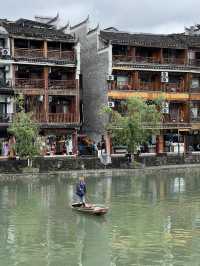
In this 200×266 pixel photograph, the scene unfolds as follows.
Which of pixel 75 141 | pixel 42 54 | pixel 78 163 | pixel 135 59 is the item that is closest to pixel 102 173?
pixel 78 163

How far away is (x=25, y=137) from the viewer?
50719 millimetres

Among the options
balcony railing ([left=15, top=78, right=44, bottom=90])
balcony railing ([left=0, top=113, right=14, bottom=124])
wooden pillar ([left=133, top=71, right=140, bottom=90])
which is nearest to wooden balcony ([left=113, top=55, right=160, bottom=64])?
wooden pillar ([left=133, top=71, right=140, bottom=90])

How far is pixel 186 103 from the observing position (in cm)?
6762

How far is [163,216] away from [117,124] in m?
27.4

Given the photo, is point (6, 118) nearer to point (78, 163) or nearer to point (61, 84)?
point (61, 84)

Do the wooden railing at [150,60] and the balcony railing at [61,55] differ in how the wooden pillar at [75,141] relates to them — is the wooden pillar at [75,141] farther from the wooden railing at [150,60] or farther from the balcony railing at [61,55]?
the wooden railing at [150,60]

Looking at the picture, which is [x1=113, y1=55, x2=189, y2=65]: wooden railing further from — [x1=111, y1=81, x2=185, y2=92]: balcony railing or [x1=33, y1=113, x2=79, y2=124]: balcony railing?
[x1=33, y1=113, x2=79, y2=124]: balcony railing

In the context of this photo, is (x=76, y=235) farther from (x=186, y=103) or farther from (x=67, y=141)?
(x=186, y=103)

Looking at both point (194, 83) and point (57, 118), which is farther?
point (194, 83)

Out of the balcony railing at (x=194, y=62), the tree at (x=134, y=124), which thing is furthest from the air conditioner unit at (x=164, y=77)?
the tree at (x=134, y=124)

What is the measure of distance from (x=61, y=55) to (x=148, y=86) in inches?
425

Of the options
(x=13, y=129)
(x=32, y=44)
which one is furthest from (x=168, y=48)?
(x=13, y=129)

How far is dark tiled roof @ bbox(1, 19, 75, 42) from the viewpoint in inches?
2317

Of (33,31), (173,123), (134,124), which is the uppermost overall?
(33,31)
